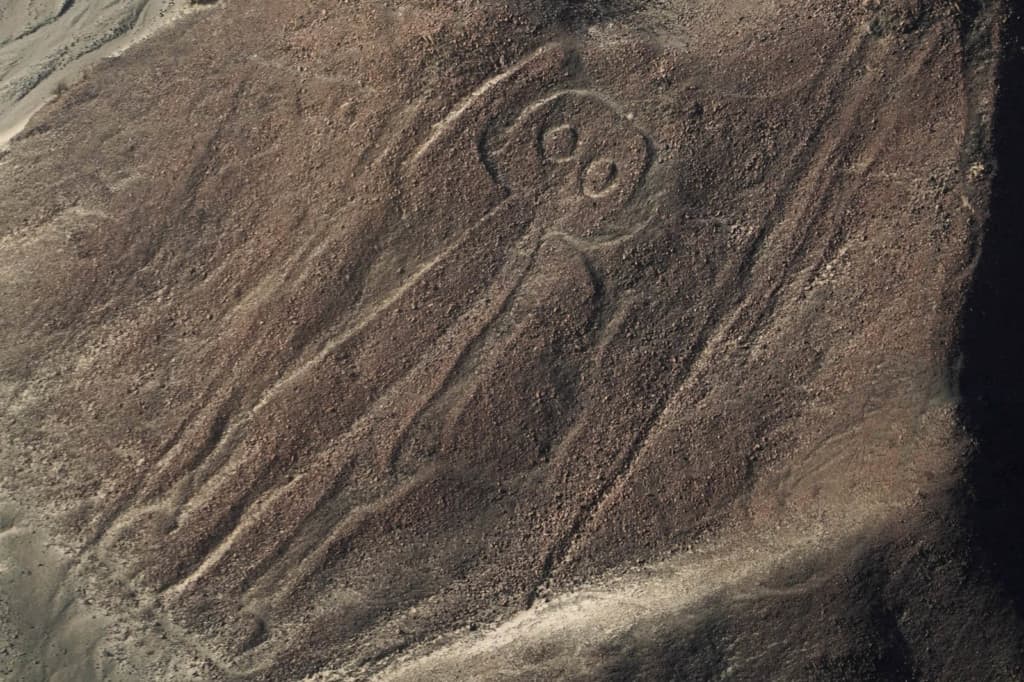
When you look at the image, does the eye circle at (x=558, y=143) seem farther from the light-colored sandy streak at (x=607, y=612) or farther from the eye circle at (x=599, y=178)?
the light-colored sandy streak at (x=607, y=612)

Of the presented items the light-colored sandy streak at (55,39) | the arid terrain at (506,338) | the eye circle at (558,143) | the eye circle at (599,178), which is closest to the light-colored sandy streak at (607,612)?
the arid terrain at (506,338)

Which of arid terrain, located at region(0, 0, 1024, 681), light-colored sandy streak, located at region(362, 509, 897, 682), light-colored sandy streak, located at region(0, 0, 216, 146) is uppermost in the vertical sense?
light-colored sandy streak, located at region(0, 0, 216, 146)

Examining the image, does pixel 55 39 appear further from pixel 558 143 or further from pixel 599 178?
pixel 599 178

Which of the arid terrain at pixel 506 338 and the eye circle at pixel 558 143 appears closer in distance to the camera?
the arid terrain at pixel 506 338

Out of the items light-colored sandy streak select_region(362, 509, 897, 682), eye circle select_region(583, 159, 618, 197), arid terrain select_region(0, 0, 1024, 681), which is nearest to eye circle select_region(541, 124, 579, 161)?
arid terrain select_region(0, 0, 1024, 681)

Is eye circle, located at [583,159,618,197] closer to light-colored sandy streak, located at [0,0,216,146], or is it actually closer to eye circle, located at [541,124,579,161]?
eye circle, located at [541,124,579,161]

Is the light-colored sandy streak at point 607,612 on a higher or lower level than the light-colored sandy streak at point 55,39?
lower
